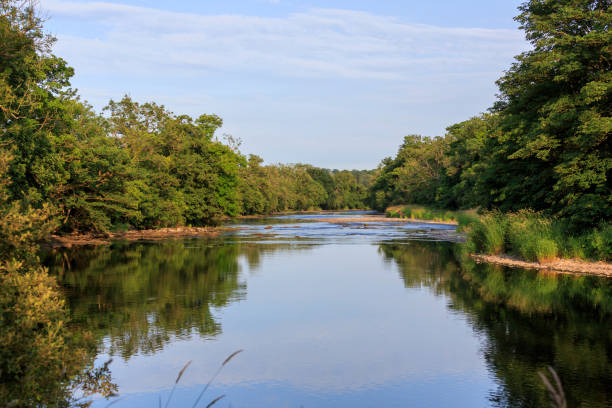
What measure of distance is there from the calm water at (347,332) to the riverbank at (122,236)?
1482 centimetres

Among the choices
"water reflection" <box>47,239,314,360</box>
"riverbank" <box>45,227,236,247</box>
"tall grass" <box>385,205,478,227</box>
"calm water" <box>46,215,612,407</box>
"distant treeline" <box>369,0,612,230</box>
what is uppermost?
"distant treeline" <box>369,0,612,230</box>

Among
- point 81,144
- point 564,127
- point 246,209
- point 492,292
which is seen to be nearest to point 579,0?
point 564,127

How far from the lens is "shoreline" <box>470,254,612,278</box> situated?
913 inches

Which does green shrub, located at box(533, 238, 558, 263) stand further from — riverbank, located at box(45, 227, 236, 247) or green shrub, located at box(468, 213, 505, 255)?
riverbank, located at box(45, 227, 236, 247)

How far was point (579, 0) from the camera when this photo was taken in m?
28.8

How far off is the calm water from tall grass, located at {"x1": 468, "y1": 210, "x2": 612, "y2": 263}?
286cm

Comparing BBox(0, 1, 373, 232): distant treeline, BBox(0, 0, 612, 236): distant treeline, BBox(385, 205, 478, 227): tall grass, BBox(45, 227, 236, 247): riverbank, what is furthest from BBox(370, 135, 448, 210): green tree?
BBox(45, 227, 236, 247): riverbank

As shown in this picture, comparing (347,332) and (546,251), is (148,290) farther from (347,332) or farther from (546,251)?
(546,251)

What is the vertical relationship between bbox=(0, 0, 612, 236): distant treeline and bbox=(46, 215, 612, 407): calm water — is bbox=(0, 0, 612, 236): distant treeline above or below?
above

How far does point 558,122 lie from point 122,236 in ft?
122

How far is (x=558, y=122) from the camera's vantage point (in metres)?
26.4

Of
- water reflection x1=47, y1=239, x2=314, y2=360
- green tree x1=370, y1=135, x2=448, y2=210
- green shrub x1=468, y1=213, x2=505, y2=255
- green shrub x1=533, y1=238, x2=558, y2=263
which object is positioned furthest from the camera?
green tree x1=370, y1=135, x2=448, y2=210

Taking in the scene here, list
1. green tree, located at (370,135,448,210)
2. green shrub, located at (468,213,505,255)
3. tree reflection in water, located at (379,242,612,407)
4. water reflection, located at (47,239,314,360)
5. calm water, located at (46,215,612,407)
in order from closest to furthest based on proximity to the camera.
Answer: tree reflection in water, located at (379,242,612,407) < calm water, located at (46,215,612,407) < water reflection, located at (47,239,314,360) < green shrub, located at (468,213,505,255) < green tree, located at (370,135,448,210)

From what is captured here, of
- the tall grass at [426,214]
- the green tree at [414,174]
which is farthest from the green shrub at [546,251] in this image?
the green tree at [414,174]
